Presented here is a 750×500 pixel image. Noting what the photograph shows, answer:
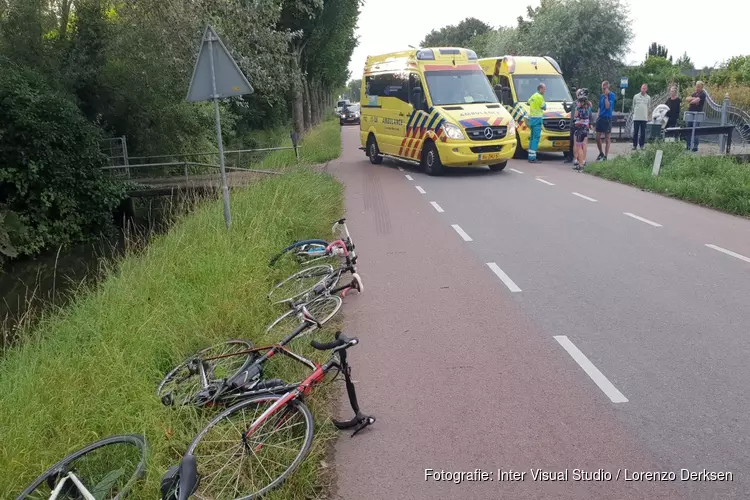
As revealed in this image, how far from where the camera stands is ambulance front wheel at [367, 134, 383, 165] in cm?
2053

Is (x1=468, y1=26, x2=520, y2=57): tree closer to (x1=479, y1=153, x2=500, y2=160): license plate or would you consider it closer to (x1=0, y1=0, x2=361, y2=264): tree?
(x1=0, y1=0, x2=361, y2=264): tree

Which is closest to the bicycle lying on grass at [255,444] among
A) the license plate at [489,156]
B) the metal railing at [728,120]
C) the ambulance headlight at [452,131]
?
the ambulance headlight at [452,131]

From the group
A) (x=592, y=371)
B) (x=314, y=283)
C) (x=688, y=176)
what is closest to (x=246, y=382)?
(x=592, y=371)

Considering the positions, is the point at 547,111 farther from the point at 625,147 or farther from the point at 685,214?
the point at 685,214

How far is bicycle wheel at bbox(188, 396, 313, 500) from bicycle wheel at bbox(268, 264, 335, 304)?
258 cm

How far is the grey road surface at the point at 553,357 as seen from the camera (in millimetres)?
3822

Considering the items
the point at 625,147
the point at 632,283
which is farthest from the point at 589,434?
the point at 625,147

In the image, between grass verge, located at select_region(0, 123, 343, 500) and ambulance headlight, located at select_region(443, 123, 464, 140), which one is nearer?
grass verge, located at select_region(0, 123, 343, 500)

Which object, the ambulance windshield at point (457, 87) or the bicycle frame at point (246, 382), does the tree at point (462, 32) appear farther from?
the bicycle frame at point (246, 382)

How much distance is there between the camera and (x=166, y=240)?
9.41m

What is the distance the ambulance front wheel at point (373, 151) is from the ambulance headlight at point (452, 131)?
4284 mm

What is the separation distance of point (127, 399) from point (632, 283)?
17.4 feet

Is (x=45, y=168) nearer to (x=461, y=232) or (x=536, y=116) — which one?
(x=461, y=232)

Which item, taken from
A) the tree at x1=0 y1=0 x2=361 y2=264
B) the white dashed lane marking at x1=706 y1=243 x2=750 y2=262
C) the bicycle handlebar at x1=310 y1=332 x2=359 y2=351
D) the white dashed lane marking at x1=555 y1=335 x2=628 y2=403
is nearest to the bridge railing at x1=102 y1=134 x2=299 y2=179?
the tree at x1=0 y1=0 x2=361 y2=264
